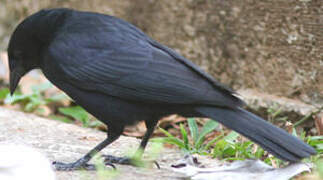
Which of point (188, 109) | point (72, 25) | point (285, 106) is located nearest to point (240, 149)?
point (188, 109)

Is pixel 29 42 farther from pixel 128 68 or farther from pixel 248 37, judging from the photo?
pixel 248 37

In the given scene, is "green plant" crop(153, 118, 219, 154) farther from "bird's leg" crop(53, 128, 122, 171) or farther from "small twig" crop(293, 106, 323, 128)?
"small twig" crop(293, 106, 323, 128)

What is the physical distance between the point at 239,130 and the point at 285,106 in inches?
60.5

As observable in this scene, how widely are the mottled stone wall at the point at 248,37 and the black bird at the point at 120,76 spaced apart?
4.36 ft

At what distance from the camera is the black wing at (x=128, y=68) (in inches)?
136

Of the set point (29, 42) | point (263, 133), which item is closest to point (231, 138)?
point (263, 133)

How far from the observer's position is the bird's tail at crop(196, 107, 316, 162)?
10.4ft

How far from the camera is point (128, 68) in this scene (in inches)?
142

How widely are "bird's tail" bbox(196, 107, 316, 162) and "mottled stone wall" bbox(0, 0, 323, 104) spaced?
140cm

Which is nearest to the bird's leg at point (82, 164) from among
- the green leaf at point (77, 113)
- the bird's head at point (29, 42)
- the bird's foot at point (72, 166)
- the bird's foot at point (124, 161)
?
the bird's foot at point (72, 166)

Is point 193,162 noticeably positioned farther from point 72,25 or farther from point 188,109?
point 72,25

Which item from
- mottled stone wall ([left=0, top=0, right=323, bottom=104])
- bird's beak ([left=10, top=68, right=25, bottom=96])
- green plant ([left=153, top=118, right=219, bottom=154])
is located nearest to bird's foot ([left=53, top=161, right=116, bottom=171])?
green plant ([left=153, top=118, right=219, bottom=154])

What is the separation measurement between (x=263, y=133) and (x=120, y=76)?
3.16 ft

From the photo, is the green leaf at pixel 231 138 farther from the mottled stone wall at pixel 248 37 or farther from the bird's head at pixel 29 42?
the bird's head at pixel 29 42
